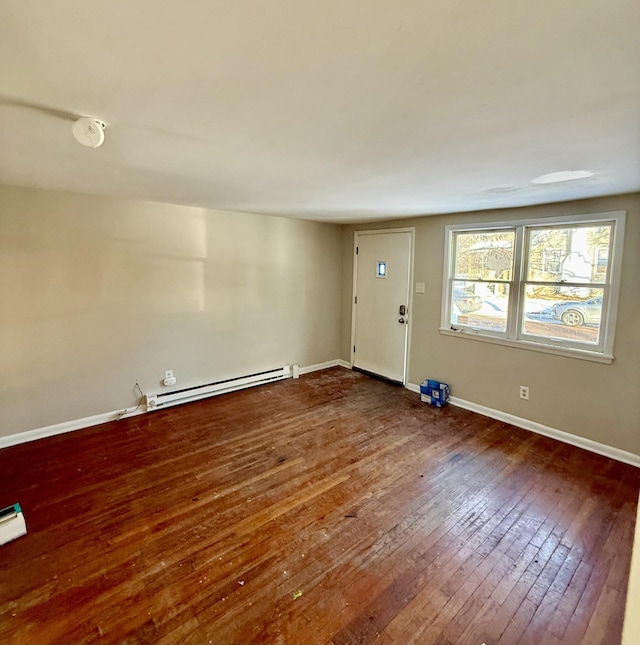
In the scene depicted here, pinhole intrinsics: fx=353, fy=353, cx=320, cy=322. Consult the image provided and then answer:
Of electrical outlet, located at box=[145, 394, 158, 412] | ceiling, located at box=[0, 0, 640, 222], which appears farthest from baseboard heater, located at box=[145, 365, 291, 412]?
ceiling, located at box=[0, 0, 640, 222]

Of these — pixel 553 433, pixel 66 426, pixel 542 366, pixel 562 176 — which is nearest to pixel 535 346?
pixel 542 366

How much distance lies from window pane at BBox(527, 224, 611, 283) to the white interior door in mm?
→ 1474

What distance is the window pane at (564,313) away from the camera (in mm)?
3174

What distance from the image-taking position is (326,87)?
1.25 meters

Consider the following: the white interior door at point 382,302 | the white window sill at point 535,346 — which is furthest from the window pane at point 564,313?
the white interior door at point 382,302

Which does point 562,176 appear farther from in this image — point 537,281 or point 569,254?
Answer: point 537,281

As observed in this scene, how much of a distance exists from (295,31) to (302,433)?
3.14 metres

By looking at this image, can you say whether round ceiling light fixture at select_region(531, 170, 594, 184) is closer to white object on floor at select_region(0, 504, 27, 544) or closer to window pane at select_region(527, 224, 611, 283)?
window pane at select_region(527, 224, 611, 283)

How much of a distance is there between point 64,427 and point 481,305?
4492 mm

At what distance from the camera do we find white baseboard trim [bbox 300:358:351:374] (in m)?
5.33

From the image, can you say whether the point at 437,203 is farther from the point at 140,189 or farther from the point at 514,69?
the point at 140,189

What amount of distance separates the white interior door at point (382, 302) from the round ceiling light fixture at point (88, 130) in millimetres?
3680

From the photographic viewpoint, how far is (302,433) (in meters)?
3.47

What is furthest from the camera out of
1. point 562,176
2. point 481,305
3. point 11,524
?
point 481,305
